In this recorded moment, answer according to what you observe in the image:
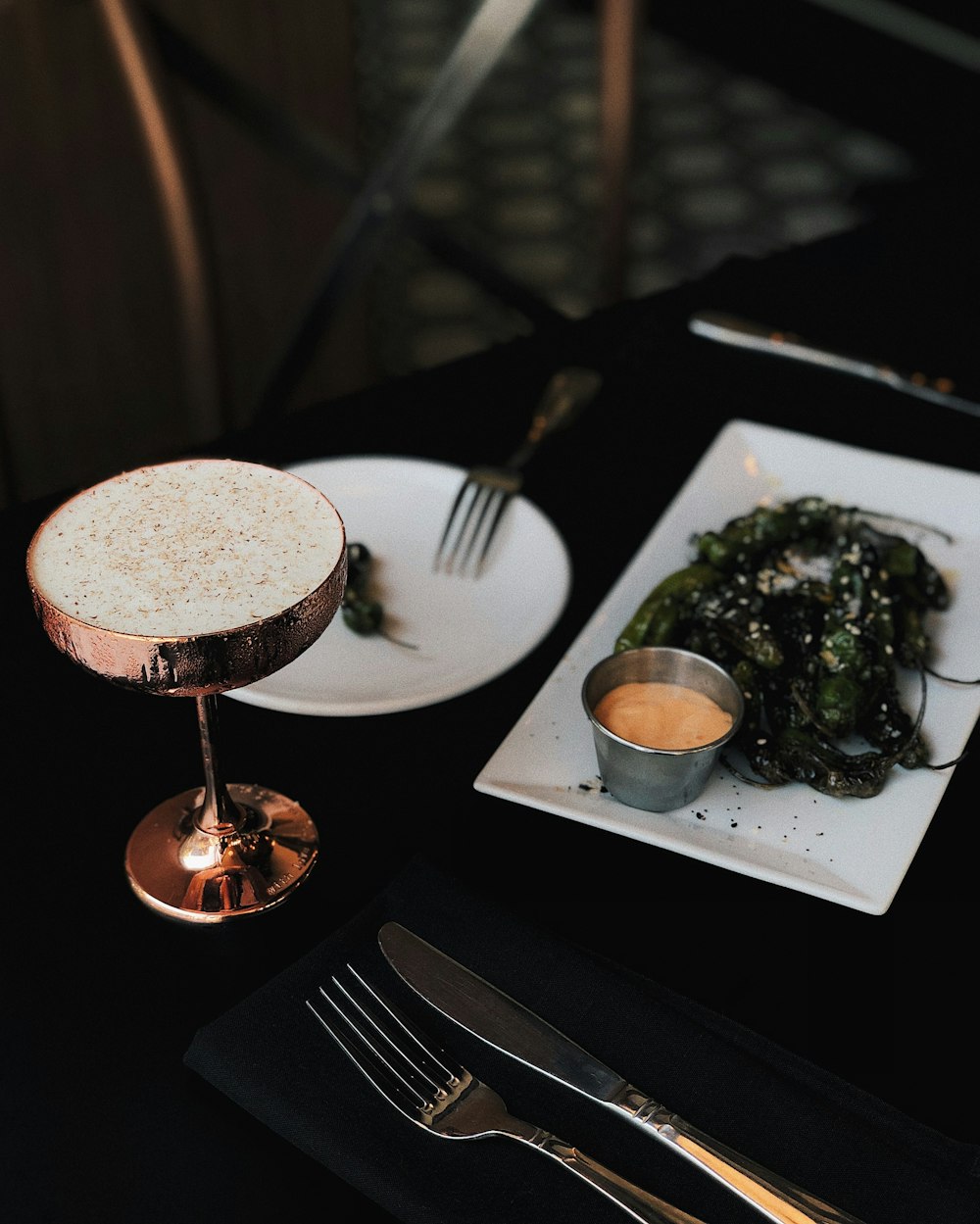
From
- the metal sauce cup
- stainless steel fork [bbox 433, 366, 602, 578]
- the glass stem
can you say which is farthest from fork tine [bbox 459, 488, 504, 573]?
the glass stem

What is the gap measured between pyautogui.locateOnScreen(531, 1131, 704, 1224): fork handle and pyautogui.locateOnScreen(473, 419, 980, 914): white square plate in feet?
0.74

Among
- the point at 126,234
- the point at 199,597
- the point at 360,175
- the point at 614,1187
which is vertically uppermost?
the point at 199,597

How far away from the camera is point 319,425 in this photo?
1.32m

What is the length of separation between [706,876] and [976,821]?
194 millimetres

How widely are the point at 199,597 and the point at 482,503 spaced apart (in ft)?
1.74

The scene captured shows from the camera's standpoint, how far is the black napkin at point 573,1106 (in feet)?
2.21

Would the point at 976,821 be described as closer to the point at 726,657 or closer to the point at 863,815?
the point at 863,815

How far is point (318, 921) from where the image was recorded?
837mm

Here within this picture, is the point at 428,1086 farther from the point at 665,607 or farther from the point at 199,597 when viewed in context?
the point at 665,607

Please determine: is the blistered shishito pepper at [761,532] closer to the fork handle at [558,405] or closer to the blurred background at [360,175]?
the fork handle at [558,405]

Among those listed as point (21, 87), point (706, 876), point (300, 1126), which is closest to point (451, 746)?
point (706, 876)

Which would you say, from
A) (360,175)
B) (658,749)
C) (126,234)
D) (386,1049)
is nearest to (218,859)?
(386,1049)

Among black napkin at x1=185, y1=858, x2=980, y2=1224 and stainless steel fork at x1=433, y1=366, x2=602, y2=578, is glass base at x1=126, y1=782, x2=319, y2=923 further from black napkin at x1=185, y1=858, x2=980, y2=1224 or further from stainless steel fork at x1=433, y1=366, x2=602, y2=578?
stainless steel fork at x1=433, y1=366, x2=602, y2=578

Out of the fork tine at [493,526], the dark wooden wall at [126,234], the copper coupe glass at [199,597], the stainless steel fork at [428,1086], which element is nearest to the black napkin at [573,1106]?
the stainless steel fork at [428,1086]
